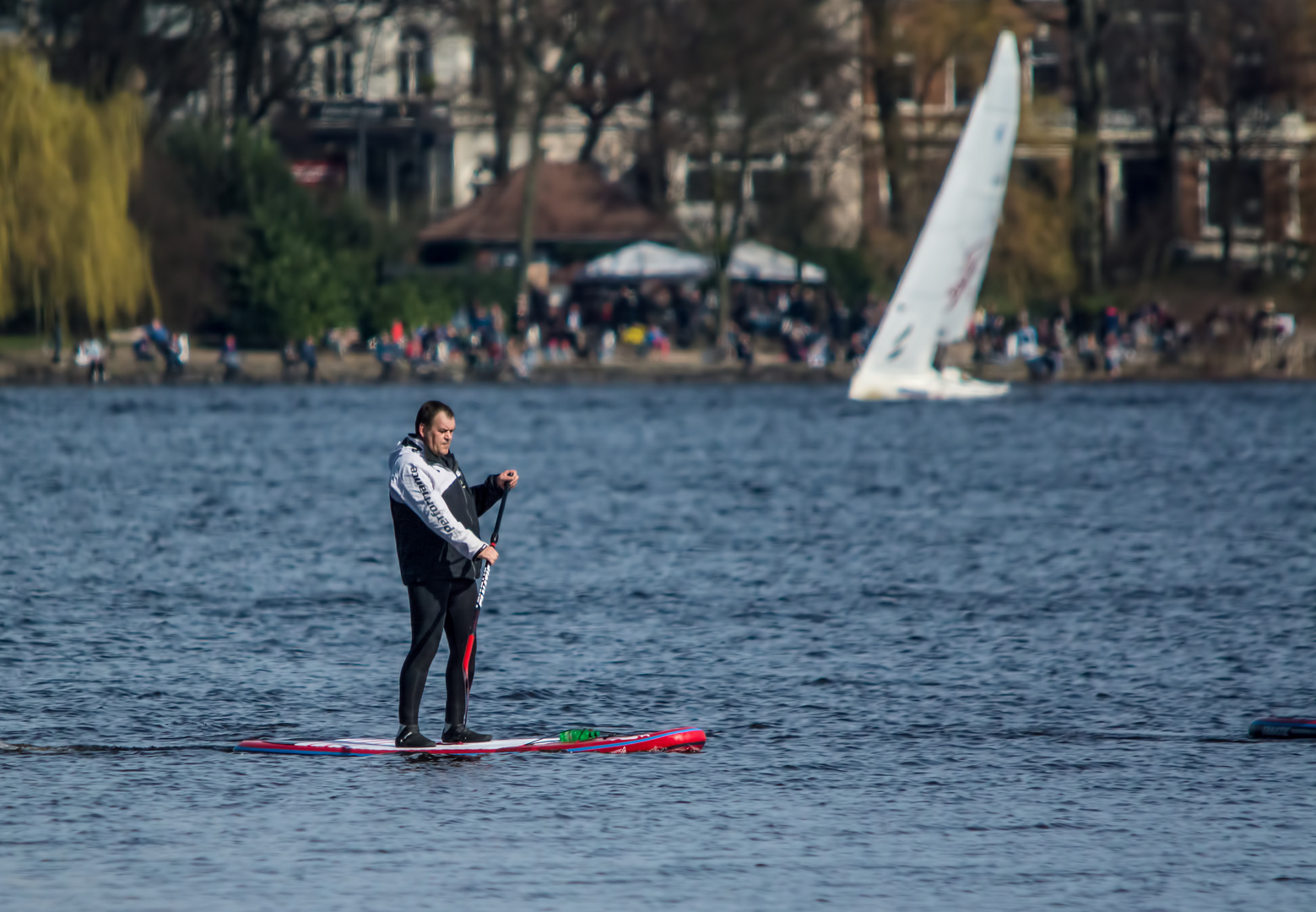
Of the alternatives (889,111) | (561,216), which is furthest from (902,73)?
(561,216)

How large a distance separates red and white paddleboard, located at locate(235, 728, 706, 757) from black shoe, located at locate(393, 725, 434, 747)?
0.03m

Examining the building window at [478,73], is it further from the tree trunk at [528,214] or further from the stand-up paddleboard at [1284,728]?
the stand-up paddleboard at [1284,728]

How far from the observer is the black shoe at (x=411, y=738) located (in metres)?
13.6

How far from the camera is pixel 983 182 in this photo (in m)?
55.9

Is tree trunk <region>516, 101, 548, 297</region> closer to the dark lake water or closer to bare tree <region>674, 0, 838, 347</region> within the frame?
bare tree <region>674, 0, 838, 347</region>

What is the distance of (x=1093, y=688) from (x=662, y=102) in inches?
2191

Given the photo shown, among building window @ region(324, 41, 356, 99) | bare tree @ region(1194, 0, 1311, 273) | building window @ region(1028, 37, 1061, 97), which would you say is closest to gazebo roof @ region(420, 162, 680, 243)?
building window @ region(324, 41, 356, 99)

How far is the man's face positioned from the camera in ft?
42.3

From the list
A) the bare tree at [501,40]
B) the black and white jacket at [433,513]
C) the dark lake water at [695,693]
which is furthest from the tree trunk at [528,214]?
the black and white jacket at [433,513]

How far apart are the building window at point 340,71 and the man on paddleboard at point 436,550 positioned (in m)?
62.5

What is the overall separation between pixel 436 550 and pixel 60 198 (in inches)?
1687

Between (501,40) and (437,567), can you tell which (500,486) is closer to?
(437,567)

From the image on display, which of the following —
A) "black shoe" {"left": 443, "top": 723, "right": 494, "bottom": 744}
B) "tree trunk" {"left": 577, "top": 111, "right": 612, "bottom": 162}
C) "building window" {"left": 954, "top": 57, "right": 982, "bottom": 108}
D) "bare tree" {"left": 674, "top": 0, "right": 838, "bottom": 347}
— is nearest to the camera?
"black shoe" {"left": 443, "top": 723, "right": 494, "bottom": 744}

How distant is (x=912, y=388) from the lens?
56.2 meters
